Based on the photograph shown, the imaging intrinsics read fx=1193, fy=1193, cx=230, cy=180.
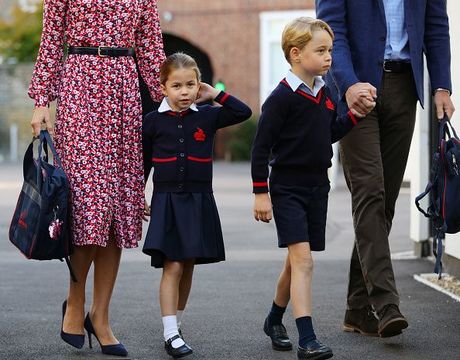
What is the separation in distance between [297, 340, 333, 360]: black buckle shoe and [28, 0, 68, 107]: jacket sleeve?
1.63 meters

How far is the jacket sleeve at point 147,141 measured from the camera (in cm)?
560

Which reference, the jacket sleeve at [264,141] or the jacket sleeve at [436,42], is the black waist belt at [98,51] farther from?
the jacket sleeve at [436,42]

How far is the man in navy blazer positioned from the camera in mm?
5688

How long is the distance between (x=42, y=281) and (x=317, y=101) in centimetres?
363

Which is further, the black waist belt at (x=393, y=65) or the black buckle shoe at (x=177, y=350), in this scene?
the black waist belt at (x=393, y=65)

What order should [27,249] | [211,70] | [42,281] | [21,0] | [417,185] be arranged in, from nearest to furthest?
1. [27,249]
2. [42,281]
3. [417,185]
4. [211,70]
5. [21,0]

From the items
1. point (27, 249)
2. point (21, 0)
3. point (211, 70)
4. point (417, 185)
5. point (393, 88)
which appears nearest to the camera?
point (27, 249)

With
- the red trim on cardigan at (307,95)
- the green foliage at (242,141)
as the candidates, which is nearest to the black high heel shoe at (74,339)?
the red trim on cardigan at (307,95)

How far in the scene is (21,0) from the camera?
139ft

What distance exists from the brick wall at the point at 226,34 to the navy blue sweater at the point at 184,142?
30.7 m

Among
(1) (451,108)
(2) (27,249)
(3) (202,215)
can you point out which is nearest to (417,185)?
(1) (451,108)

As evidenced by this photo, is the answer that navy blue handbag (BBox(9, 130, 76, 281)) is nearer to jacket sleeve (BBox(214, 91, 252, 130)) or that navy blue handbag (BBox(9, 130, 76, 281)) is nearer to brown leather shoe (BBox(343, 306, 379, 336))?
jacket sleeve (BBox(214, 91, 252, 130))

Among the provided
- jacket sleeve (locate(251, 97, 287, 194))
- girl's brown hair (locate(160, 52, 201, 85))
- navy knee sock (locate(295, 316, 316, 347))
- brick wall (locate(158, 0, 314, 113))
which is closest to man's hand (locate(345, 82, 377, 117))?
jacket sleeve (locate(251, 97, 287, 194))

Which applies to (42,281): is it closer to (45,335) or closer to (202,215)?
(45,335)
